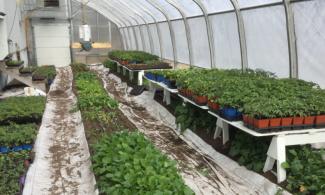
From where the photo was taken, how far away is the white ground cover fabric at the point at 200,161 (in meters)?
4.77

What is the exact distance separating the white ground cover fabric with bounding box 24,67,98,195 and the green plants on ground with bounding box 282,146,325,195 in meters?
2.47

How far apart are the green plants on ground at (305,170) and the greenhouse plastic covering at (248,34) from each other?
1.39 metres

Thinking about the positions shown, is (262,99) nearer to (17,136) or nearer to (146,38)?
(17,136)

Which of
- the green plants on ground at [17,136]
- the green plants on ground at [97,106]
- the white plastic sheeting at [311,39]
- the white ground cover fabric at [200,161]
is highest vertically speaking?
the white plastic sheeting at [311,39]

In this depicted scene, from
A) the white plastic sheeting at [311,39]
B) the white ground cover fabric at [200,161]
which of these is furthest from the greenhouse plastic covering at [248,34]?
the white ground cover fabric at [200,161]

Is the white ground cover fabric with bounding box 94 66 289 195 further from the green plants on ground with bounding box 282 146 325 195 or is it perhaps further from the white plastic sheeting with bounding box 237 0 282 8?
the white plastic sheeting with bounding box 237 0 282 8

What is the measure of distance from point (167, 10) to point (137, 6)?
269cm

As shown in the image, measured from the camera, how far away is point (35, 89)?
1156 cm

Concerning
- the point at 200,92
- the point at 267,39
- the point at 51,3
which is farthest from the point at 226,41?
the point at 51,3

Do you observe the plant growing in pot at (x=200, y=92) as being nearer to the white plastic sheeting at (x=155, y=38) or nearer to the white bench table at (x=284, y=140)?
the white bench table at (x=284, y=140)

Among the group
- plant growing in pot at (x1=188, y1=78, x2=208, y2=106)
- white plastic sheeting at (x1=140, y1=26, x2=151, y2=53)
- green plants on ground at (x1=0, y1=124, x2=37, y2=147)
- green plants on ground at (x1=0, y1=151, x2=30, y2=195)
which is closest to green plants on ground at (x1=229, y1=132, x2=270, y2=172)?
plant growing in pot at (x1=188, y1=78, x2=208, y2=106)

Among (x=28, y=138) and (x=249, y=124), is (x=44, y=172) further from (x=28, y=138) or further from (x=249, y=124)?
(x=249, y=124)

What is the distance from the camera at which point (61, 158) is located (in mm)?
6121

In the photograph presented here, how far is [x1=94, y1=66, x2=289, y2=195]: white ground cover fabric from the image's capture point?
4.77 metres
